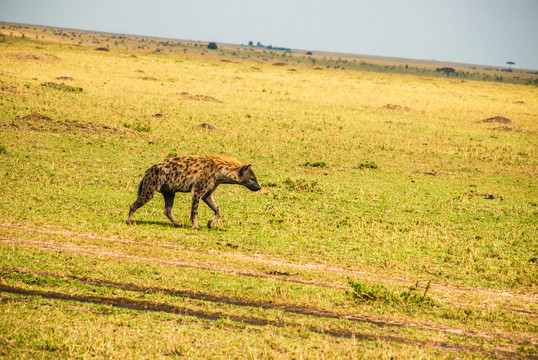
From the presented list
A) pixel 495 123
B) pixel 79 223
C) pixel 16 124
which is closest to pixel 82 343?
pixel 79 223

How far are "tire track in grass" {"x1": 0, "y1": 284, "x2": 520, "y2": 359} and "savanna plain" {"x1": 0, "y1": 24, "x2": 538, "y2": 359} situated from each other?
33 millimetres

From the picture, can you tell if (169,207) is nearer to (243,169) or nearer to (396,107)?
(243,169)

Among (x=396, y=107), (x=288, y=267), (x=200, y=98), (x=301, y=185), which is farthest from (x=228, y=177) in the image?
(x=396, y=107)

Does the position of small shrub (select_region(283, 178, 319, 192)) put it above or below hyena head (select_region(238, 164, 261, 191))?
below

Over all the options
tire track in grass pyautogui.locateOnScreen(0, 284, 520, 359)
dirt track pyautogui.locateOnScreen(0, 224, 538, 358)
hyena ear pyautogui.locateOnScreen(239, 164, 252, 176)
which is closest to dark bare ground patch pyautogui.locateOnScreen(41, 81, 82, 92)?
hyena ear pyautogui.locateOnScreen(239, 164, 252, 176)

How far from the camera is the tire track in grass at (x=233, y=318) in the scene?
7.04 metres

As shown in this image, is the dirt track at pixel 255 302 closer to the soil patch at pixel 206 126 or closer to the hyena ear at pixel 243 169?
the hyena ear at pixel 243 169

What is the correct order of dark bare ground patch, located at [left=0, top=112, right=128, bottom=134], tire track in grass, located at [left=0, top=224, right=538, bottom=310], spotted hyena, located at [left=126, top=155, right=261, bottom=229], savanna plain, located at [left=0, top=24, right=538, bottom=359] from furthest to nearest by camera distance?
dark bare ground patch, located at [left=0, top=112, right=128, bottom=134] < spotted hyena, located at [left=126, top=155, right=261, bottom=229] < tire track in grass, located at [left=0, top=224, right=538, bottom=310] < savanna plain, located at [left=0, top=24, right=538, bottom=359]

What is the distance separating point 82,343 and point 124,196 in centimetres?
793

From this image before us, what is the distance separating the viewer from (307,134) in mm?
25094

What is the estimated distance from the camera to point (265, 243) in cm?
1118

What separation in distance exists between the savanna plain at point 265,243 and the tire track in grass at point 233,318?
33mm

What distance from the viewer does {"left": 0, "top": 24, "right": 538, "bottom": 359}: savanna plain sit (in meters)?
6.91

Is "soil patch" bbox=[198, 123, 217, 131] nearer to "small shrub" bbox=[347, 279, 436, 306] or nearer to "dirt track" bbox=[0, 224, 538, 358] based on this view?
"dirt track" bbox=[0, 224, 538, 358]
